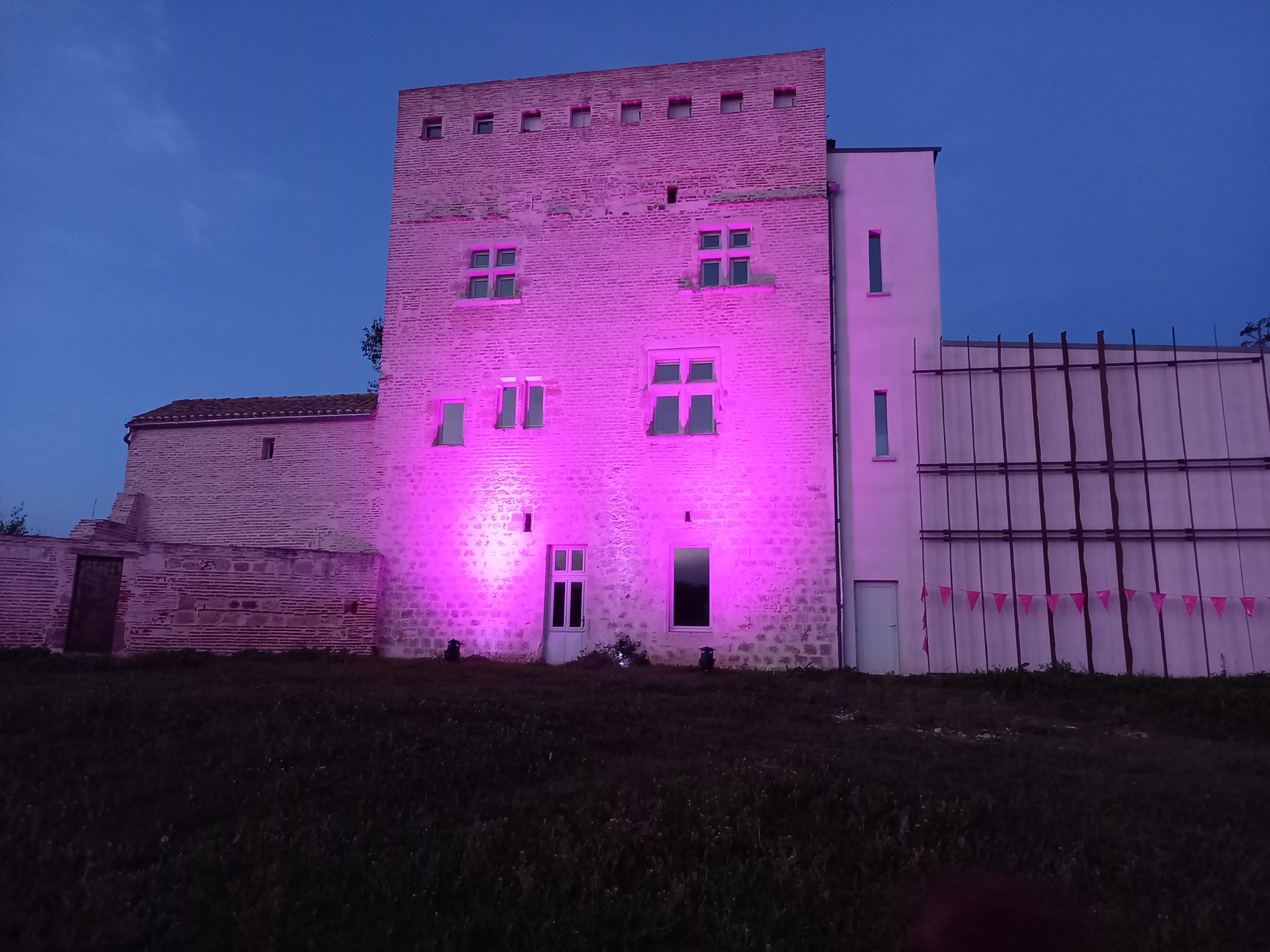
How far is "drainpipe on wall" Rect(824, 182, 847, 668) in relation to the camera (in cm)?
1606

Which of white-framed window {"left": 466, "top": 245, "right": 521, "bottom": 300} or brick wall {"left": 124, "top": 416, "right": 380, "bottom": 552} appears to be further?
white-framed window {"left": 466, "top": 245, "right": 521, "bottom": 300}

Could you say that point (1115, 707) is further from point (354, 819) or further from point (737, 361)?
point (354, 819)

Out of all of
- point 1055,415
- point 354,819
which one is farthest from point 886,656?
point 354,819

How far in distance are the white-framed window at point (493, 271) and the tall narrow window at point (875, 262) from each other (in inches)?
297

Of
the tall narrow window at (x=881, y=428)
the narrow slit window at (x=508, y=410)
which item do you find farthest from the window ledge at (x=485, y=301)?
the tall narrow window at (x=881, y=428)

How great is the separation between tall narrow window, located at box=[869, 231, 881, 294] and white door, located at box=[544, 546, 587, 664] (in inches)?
316

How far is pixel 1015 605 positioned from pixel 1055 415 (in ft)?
12.1

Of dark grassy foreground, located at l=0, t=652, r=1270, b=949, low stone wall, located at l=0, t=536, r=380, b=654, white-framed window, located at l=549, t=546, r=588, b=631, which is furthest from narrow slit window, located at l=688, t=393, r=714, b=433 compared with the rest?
dark grassy foreground, located at l=0, t=652, r=1270, b=949

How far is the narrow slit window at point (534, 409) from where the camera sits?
18.0 m

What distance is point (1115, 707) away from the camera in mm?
12688

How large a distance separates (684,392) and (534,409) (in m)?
3.29

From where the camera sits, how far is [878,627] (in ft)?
53.0

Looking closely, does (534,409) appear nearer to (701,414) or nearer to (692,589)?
(701,414)

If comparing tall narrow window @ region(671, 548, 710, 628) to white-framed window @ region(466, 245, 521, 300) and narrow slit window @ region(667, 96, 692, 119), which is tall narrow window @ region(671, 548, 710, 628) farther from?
narrow slit window @ region(667, 96, 692, 119)
